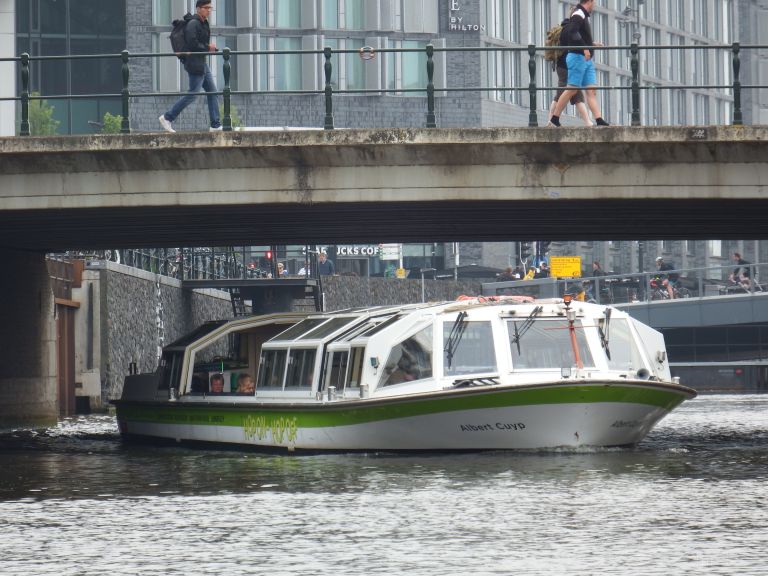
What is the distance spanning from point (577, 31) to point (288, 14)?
2596 inches

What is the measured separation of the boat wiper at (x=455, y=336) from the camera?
1142 inches

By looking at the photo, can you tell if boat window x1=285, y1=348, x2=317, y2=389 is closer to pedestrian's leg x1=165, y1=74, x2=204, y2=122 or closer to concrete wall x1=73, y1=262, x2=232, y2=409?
pedestrian's leg x1=165, y1=74, x2=204, y2=122

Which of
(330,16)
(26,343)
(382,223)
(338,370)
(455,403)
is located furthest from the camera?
(330,16)

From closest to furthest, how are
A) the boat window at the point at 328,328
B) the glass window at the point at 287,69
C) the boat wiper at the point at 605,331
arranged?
the boat wiper at the point at 605,331
the boat window at the point at 328,328
the glass window at the point at 287,69

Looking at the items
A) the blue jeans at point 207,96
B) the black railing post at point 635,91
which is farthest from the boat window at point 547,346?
the blue jeans at point 207,96

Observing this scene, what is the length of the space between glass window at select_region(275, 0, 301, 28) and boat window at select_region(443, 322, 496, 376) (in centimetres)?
6736

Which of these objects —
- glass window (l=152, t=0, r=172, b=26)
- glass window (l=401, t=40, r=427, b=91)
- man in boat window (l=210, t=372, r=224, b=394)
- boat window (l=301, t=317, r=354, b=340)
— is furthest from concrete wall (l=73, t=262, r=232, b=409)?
glass window (l=152, t=0, r=172, b=26)

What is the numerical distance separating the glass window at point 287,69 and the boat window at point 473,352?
6546cm

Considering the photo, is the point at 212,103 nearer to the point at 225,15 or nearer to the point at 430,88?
the point at 430,88

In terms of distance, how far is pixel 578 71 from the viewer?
3045 cm

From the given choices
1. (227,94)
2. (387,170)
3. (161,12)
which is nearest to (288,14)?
(161,12)

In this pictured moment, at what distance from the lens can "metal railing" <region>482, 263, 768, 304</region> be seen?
6694 cm

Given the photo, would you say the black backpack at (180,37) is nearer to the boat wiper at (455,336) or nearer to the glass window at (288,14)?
the boat wiper at (455,336)

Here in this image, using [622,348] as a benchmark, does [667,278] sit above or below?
above
